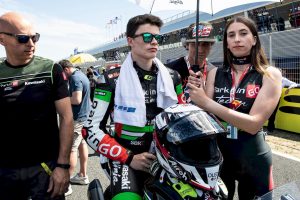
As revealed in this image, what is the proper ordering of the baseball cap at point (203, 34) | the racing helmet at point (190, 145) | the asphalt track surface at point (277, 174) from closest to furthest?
the racing helmet at point (190, 145) < the baseball cap at point (203, 34) < the asphalt track surface at point (277, 174)

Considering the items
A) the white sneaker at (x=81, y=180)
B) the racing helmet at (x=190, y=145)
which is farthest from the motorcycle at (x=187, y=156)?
the white sneaker at (x=81, y=180)

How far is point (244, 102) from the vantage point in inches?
84.8

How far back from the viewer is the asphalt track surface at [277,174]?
4.47 metres

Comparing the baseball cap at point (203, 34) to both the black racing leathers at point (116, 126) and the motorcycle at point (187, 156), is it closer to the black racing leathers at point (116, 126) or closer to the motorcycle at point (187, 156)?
the black racing leathers at point (116, 126)

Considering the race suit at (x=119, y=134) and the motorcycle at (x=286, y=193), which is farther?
the race suit at (x=119, y=134)

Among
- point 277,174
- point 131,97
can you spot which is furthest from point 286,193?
point 277,174

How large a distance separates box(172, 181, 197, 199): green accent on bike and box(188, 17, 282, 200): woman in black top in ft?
1.80

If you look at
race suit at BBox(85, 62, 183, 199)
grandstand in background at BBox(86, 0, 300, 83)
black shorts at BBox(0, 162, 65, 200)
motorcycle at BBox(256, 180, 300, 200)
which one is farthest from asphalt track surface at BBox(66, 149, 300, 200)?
grandstand in background at BBox(86, 0, 300, 83)

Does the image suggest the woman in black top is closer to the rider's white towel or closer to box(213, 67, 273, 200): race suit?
box(213, 67, 273, 200): race suit

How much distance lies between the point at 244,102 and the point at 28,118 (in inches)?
60.1

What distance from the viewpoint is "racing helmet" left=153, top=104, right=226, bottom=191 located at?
1665 millimetres

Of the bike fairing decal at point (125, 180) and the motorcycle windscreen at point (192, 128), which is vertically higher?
the motorcycle windscreen at point (192, 128)

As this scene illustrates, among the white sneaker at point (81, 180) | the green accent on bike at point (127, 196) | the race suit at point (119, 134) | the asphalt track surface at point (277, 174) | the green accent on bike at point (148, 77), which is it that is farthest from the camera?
the white sneaker at point (81, 180)

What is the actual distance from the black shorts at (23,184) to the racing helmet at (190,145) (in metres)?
1.00
